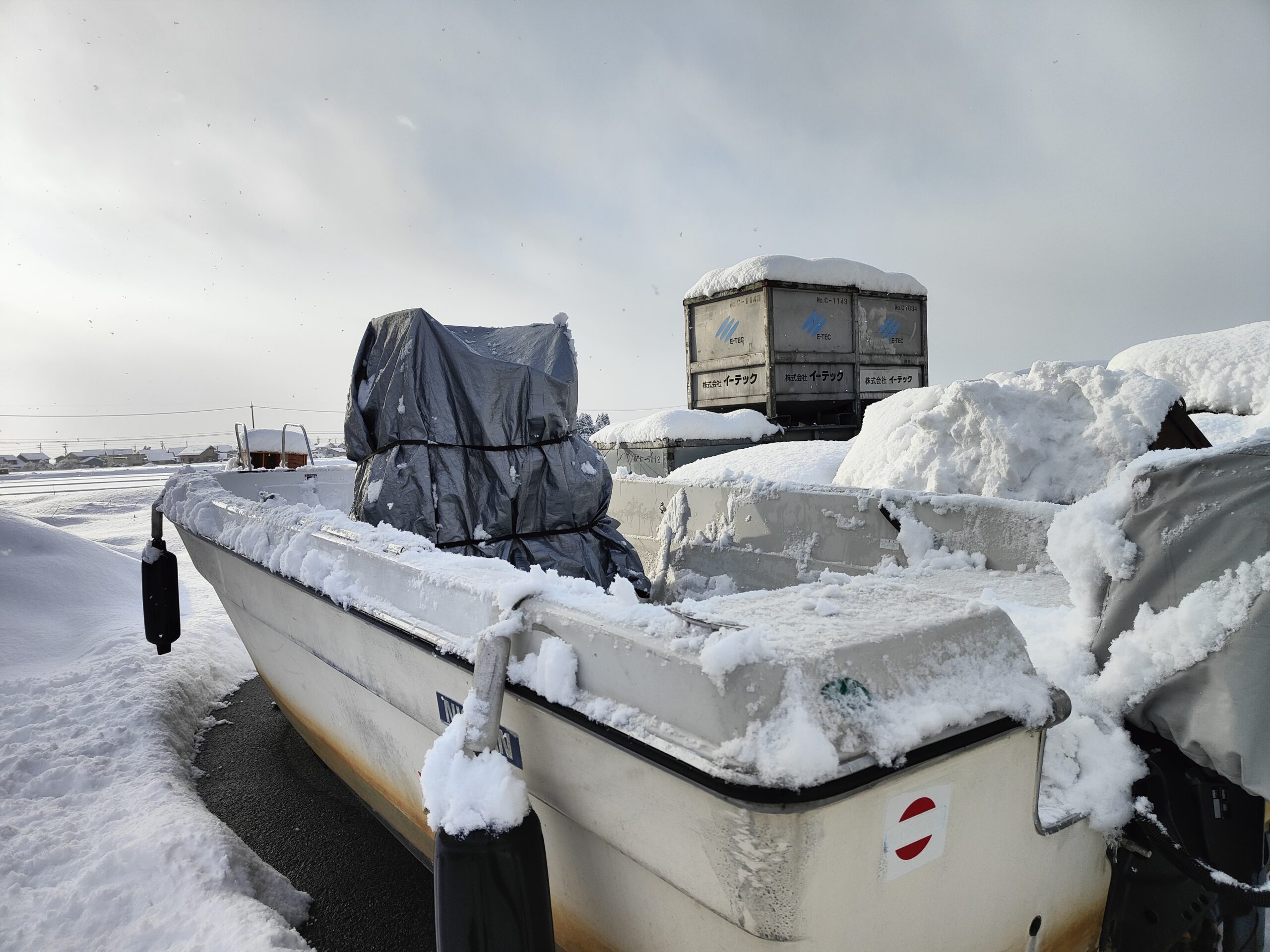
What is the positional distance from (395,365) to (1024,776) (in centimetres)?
267

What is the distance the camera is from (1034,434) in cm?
284

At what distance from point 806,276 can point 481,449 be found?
673cm

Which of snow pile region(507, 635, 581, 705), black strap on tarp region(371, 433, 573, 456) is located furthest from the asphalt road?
black strap on tarp region(371, 433, 573, 456)

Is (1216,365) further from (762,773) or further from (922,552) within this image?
(762,773)

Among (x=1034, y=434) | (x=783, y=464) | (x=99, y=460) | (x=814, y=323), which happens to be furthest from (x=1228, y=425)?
(x=99, y=460)

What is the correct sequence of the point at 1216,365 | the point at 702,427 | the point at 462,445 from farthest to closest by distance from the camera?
the point at 702,427, the point at 1216,365, the point at 462,445

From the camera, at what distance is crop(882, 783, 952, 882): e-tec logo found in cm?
99

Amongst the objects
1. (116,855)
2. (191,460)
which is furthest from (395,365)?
(191,460)

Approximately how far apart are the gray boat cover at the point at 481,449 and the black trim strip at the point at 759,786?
181 centimetres

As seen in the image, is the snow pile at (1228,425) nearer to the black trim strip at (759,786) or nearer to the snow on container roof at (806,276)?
the black trim strip at (759,786)

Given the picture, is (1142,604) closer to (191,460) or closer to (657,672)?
(657,672)

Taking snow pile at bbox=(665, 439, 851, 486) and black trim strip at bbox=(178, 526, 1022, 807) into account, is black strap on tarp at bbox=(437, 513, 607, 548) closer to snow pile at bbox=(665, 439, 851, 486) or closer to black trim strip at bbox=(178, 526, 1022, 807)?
snow pile at bbox=(665, 439, 851, 486)

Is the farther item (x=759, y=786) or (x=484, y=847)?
(x=484, y=847)

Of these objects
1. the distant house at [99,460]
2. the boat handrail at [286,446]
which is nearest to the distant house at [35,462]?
the distant house at [99,460]
